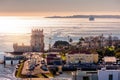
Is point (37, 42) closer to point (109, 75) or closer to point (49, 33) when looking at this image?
point (109, 75)

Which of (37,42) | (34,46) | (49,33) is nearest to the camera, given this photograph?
(34,46)

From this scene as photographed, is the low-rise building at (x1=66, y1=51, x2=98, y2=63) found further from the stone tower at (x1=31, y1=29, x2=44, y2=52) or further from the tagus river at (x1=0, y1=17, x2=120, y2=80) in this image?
the stone tower at (x1=31, y1=29, x2=44, y2=52)

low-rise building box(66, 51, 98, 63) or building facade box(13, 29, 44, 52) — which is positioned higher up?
building facade box(13, 29, 44, 52)

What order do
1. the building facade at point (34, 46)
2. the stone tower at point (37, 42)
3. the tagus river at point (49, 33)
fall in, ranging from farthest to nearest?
the tagus river at point (49, 33), the stone tower at point (37, 42), the building facade at point (34, 46)

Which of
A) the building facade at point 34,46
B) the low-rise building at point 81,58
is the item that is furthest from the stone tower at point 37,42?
the low-rise building at point 81,58

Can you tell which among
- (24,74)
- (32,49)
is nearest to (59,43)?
(32,49)

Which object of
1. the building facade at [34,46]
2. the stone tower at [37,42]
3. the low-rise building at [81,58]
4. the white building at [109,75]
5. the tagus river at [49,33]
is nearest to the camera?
the white building at [109,75]

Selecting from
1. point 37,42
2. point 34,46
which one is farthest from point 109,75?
point 37,42

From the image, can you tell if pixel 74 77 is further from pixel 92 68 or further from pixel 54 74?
pixel 92 68

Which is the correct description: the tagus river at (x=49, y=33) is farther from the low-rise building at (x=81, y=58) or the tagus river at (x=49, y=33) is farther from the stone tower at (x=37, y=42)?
the low-rise building at (x=81, y=58)

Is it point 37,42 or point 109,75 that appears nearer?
point 109,75

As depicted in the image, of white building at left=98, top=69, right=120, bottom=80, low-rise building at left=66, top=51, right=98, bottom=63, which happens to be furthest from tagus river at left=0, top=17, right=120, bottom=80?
white building at left=98, top=69, right=120, bottom=80
